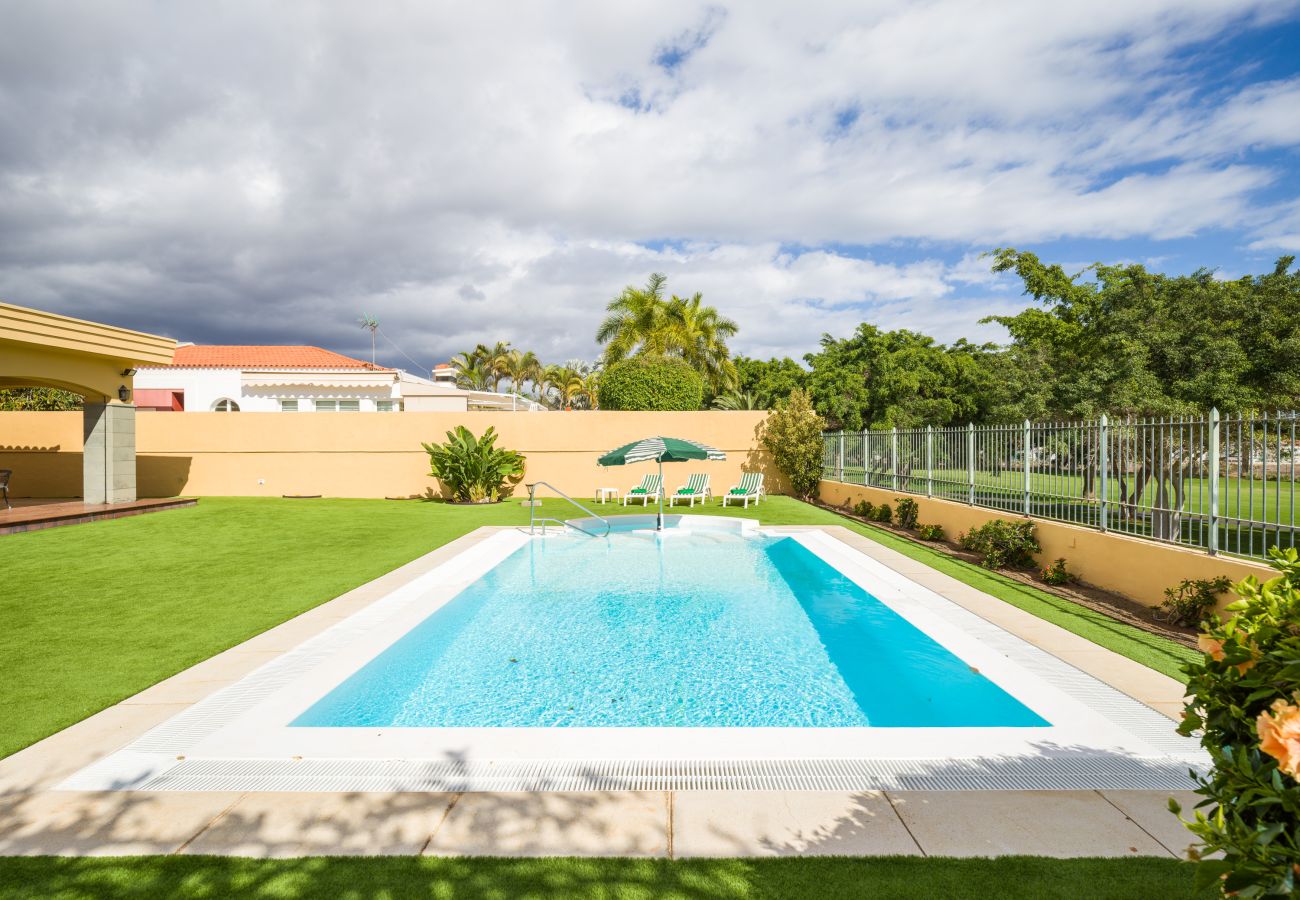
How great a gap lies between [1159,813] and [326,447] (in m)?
22.2

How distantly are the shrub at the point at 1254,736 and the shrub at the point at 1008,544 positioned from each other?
910 cm

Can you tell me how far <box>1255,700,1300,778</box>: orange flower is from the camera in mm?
1396

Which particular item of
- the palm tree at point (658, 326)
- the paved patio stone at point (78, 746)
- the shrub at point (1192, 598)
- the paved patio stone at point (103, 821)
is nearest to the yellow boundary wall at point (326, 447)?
the palm tree at point (658, 326)

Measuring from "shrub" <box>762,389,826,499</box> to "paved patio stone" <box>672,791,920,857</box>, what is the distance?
55.8 feet

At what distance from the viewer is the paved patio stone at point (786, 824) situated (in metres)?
3.07

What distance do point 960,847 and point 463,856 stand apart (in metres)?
2.54

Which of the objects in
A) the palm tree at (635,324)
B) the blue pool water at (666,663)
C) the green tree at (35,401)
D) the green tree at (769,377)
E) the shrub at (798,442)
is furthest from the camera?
the green tree at (769,377)

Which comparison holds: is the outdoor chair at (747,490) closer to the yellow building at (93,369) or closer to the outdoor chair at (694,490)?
the outdoor chair at (694,490)

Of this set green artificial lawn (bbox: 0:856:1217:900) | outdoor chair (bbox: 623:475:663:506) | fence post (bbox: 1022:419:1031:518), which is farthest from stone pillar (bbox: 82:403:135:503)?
fence post (bbox: 1022:419:1031:518)

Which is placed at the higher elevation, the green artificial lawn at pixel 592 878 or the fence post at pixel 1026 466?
the fence post at pixel 1026 466

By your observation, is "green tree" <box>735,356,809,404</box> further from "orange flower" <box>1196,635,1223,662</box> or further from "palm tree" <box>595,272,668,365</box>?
"orange flower" <box>1196,635,1223,662</box>

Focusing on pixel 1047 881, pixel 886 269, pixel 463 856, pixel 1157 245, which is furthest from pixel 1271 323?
pixel 886 269

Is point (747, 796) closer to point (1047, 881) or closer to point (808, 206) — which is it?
point (1047, 881)

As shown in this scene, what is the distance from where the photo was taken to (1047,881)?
9.23 feet
